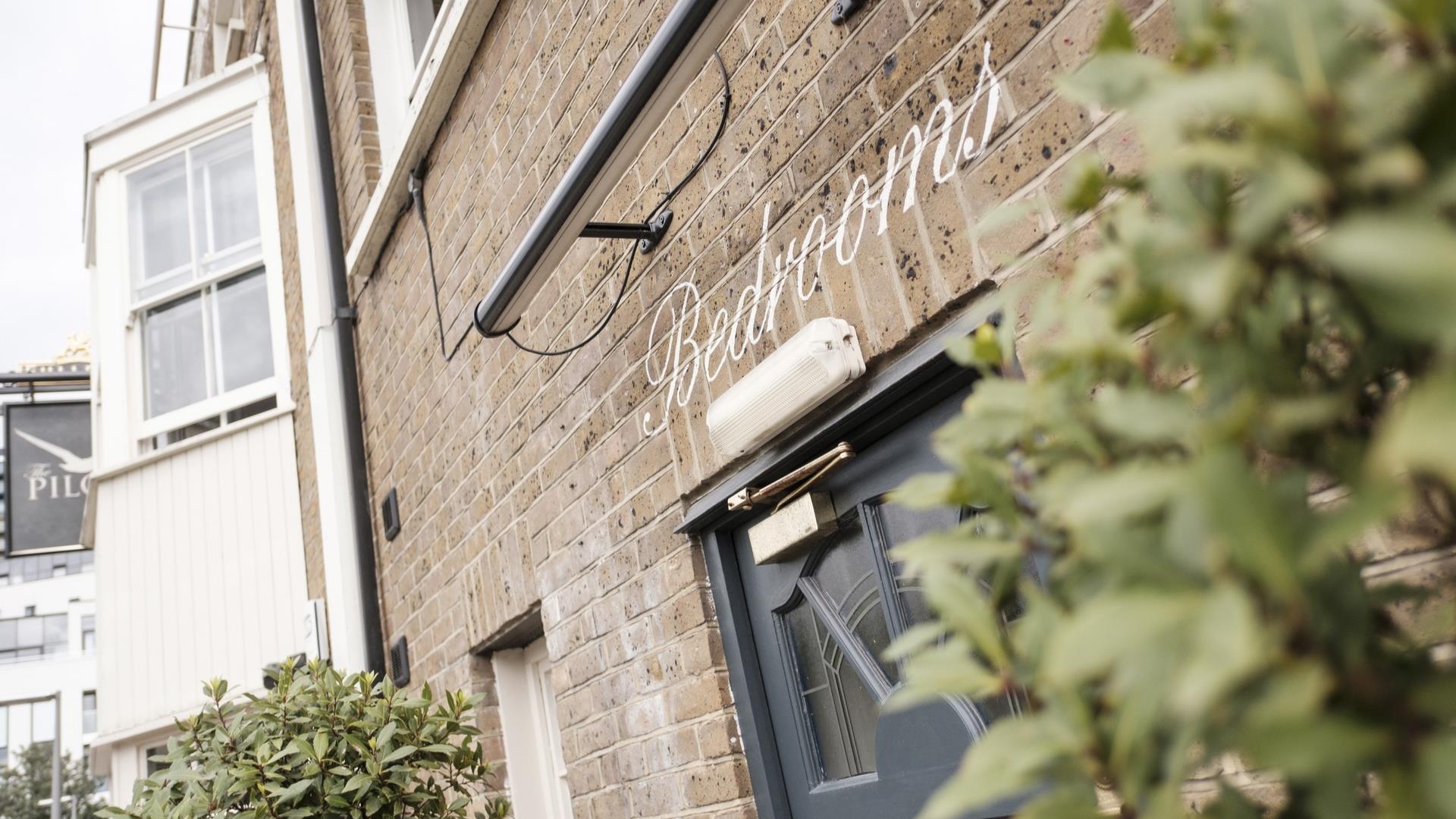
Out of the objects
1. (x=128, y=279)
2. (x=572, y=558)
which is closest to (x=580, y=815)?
(x=572, y=558)

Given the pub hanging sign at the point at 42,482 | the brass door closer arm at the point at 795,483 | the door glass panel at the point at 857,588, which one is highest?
the pub hanging sign at the point at 42,482

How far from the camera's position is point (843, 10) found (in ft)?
5.56

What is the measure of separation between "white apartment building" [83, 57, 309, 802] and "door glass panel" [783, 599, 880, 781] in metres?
3.95

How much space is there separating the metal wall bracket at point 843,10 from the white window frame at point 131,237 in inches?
194

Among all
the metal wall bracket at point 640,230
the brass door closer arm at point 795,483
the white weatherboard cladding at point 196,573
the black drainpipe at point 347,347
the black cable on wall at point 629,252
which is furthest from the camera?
the white weatherboard cladding at point 196,573

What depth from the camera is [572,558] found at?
8.63 ft

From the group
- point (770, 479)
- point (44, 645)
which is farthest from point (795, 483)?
point (44, 645)

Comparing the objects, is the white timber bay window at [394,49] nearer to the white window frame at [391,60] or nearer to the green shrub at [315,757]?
the white window frame at [391,60]

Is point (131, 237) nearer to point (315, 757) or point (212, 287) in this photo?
point (212, 287)

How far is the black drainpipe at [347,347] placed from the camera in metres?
4.22

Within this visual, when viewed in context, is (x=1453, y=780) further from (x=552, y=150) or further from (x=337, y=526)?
(x=337, y=526)

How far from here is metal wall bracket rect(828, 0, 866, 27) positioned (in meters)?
1.68

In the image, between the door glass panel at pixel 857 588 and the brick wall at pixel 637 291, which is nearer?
the brick wall at pixel 637 291

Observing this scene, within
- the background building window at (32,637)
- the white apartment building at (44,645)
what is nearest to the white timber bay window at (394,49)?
the white apartment building at (44,645)
